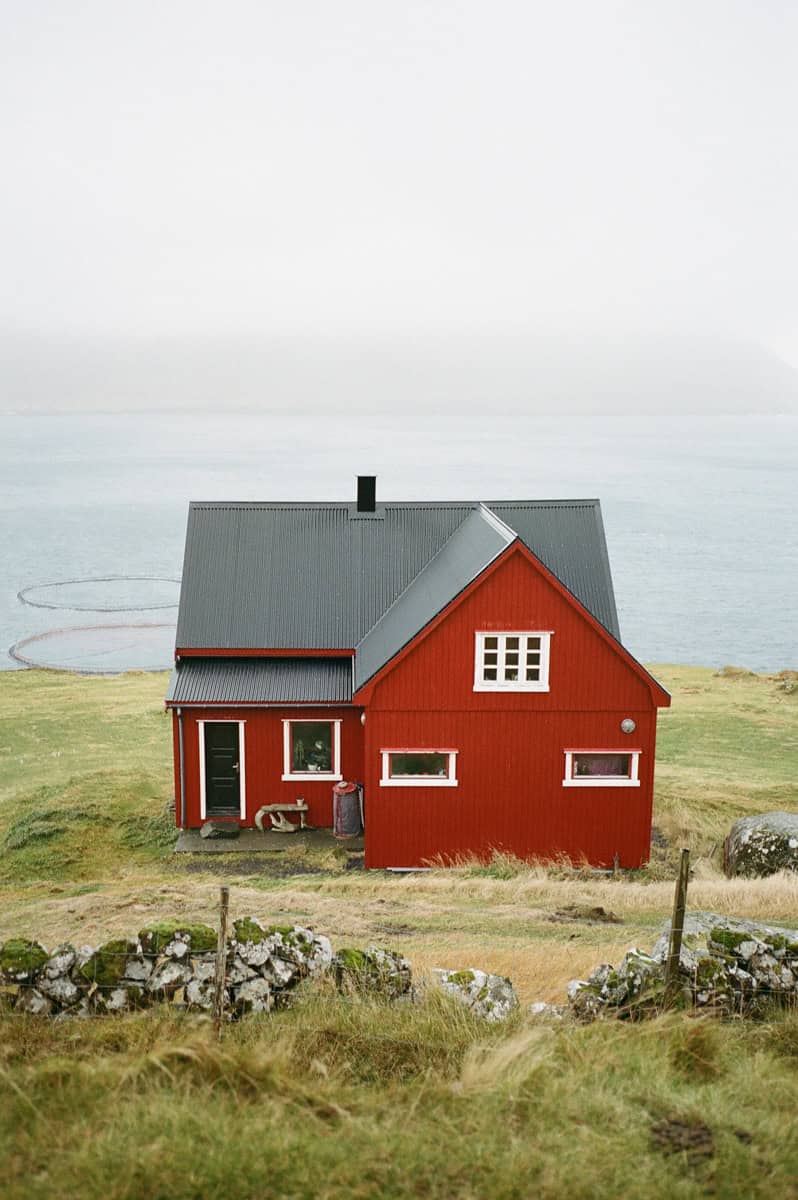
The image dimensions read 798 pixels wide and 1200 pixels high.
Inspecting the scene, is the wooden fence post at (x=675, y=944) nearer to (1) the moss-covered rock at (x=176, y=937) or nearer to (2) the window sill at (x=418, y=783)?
(1) the moss-covered rock at (x=176, y=937)

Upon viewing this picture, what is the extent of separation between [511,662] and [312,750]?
5.32m

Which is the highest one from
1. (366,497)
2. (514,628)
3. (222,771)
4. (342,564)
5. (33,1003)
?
(366,497)

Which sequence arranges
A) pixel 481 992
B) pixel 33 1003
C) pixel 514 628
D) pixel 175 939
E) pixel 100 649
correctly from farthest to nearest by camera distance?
1. pixel 100 649
2. pixel 514 628
3. pixel 481 992
4. pixel 175 939
5. pixel 33 1003

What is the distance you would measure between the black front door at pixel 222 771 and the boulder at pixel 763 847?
11.1 meters

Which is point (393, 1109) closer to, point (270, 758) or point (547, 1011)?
point (547, 1011)

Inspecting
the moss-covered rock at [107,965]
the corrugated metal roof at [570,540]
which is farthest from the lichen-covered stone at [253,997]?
the corrugated metal roof at [570,540]

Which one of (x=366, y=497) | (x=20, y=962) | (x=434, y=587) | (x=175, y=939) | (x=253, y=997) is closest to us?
(x=20, y=962)

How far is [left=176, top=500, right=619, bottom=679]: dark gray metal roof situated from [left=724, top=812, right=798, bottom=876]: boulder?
550 centimetres

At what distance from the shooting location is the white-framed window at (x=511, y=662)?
21.7 metres

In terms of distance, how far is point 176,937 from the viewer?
1012 centimetres

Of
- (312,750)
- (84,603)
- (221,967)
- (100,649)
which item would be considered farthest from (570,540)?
(84,603)

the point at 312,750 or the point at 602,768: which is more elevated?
the point at 312,750

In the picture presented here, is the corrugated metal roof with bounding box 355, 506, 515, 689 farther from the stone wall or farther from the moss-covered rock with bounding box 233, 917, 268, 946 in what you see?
the stone wall

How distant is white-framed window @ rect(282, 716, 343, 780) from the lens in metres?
23.6
